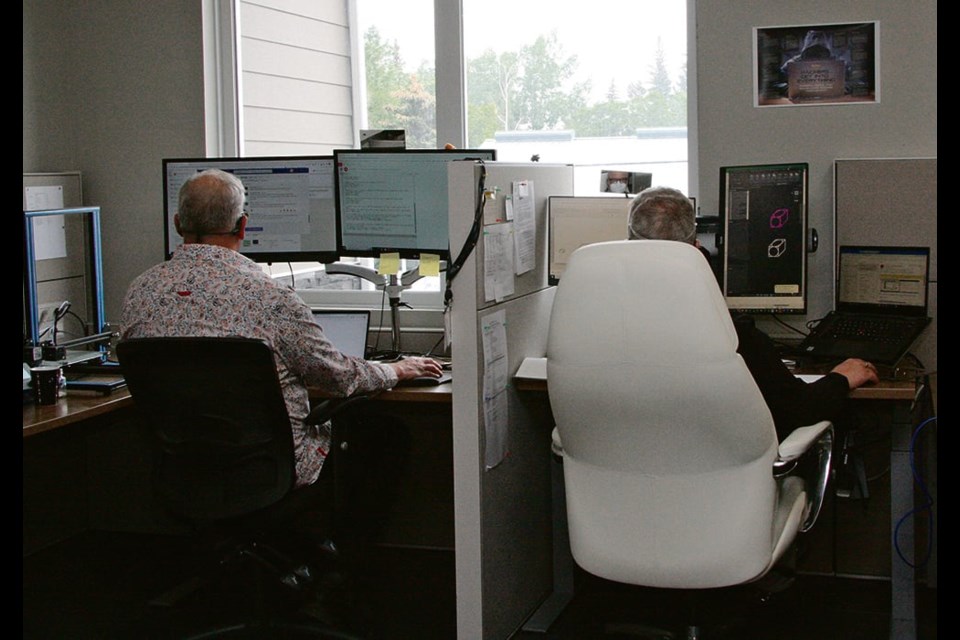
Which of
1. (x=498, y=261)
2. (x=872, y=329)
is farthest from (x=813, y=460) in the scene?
(x=498, y=261)

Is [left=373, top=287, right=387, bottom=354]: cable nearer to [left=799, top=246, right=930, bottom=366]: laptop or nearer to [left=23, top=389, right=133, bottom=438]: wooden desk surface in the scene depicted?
[left=23, top=389, right=133, bottom=438]: wooden desk surface

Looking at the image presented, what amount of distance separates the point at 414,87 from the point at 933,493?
7.15 feet

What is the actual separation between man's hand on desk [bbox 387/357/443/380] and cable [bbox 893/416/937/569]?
49.8 inches

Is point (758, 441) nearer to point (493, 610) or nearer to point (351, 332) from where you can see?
point (493, 610)

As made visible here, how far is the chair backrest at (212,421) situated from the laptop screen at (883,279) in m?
1.70

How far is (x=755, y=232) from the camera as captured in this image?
3.14 meters

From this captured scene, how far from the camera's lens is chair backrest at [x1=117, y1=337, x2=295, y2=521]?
2432 mm

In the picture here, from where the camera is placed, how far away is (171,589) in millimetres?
3344

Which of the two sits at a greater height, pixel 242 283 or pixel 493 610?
pixel 242 283

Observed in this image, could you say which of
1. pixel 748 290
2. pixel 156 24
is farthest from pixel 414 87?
pixel 748 290

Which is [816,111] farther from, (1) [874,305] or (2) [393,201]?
(2) [393,201]

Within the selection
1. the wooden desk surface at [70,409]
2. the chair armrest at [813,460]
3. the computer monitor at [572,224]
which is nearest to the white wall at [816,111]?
the computer monitor at [572,224]

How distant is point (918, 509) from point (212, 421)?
77.4 inches

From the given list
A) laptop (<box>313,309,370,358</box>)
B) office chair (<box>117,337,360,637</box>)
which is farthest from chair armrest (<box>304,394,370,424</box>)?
laptop (<box>313,309,370,358</box>)
